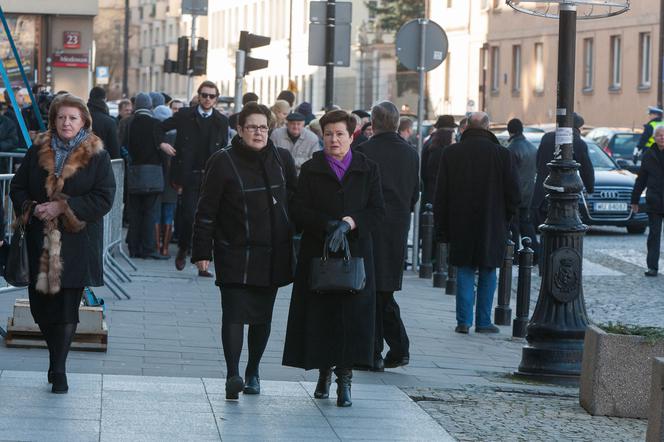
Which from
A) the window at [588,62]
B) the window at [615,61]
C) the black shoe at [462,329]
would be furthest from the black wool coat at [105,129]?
the window at [588,62]

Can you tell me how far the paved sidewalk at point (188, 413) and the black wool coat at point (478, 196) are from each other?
11.5ft

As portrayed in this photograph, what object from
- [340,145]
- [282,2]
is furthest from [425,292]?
[282,2]

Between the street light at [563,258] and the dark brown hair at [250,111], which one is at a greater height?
the dark brown hair at [250,111]

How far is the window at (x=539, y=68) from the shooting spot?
2249 inches

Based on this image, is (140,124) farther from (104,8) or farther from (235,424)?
(104,8)

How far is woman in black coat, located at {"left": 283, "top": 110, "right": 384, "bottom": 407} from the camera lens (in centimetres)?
903

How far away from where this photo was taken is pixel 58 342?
899cm

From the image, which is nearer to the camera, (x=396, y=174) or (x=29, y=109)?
(x=396, y=174)

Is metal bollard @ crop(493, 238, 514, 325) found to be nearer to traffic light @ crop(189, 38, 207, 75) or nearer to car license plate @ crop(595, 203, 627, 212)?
car license plate @ crop(595, 203, 627, 212)

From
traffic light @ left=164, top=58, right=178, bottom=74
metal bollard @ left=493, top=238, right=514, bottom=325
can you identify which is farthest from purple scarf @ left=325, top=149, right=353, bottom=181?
traffic light @ left=164, top=58, right=178, bottom=74

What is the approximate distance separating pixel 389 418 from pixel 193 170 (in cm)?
842

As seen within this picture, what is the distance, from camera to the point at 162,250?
1864cm

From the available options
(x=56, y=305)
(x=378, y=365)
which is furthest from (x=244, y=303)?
(x=378, y=365)

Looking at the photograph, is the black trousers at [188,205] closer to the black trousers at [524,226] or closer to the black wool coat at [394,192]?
the black trousers at [524,226]
